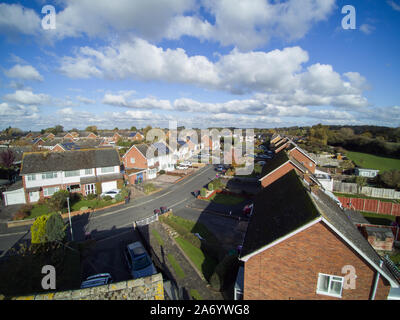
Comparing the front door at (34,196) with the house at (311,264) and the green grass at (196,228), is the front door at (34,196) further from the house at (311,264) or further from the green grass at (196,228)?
the house at (311,264)

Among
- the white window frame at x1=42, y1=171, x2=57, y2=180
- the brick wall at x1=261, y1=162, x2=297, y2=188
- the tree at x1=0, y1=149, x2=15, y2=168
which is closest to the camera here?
the brick wall at x1=261, y1=162, x2=297, y2=188

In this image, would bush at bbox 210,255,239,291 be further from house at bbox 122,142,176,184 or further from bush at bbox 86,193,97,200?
house at bbox 122,142,176,184

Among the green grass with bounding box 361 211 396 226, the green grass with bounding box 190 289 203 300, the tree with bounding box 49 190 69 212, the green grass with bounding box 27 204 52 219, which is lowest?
the green grass with bounding box 190 289 203 300

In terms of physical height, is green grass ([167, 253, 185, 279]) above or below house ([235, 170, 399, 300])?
below

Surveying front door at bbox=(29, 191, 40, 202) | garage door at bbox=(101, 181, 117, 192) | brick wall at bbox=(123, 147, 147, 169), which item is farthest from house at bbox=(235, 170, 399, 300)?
brick wall at bbox=(123, 147, 147, 169)

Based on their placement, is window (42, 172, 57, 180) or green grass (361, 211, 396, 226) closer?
green grass (361, 211, 396, 226)

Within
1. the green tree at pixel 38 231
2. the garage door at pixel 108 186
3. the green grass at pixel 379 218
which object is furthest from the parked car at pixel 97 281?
the green grass at pixel 379 218

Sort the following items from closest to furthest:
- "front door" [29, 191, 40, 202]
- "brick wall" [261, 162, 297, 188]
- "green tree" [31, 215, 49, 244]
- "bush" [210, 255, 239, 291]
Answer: "bush" [210, 255, 239, 291]
"green tree" [31, 215, 49, 244]
"brick wall" [261, 162, 297, 188]
"front door" [29, 191, 40, 202]

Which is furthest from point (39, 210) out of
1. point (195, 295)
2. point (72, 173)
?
point (195, 295)
